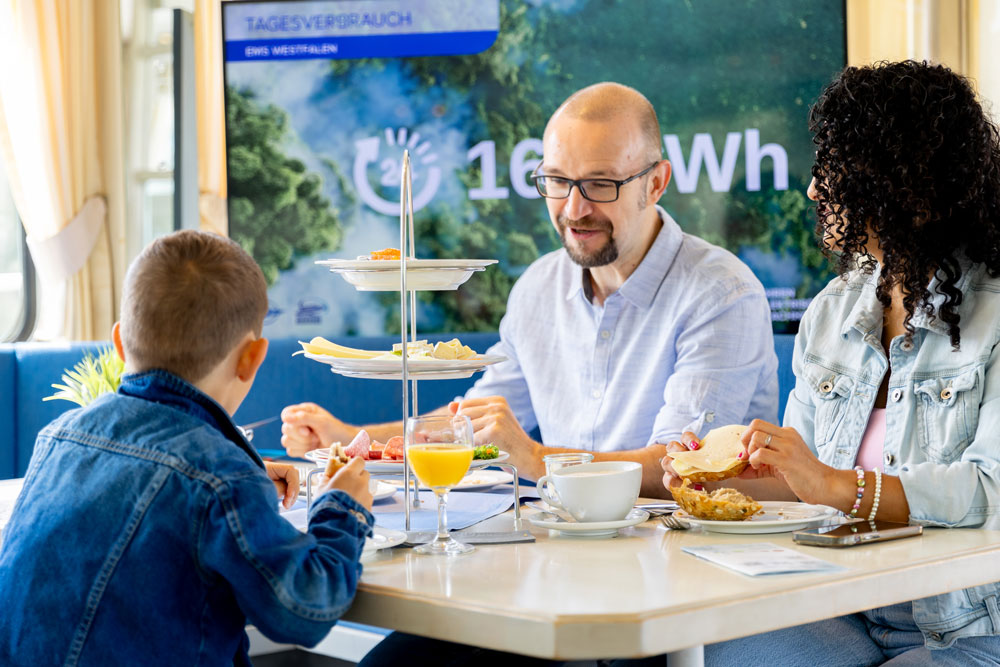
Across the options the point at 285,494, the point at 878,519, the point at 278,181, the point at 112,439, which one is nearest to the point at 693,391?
the point at 878,519

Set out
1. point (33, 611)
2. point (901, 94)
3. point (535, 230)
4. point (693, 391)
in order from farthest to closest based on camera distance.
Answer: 1. point (535, 230)
2. point (693, 391)
3. point (901, 94)
4. point (33, 611)

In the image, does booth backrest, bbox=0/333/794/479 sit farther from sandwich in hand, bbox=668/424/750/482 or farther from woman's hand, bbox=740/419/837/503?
woman's hand, bbox=740/419/837/503

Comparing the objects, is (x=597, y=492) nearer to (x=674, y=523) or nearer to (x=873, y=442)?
(x=674, y=523)

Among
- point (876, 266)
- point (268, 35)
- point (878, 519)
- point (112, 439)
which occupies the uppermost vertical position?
point (268, 35)

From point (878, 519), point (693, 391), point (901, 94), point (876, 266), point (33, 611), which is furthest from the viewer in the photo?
point (693, 391)

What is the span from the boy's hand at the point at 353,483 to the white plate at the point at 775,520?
505 mm

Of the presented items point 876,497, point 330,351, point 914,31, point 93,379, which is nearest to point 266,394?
point 93,379

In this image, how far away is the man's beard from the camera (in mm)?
2648

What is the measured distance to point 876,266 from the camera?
1.97 metres

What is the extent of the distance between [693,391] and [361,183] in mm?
2132

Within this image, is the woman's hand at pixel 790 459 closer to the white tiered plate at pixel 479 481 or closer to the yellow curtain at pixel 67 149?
the white tiered plate at pixel 479 481

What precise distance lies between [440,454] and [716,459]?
52 centimetres

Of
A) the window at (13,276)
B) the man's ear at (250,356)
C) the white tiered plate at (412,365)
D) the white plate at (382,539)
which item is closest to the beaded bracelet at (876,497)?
the white tiered plate at (412,365)

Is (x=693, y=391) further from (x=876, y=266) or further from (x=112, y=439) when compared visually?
(x=112, y=439)
